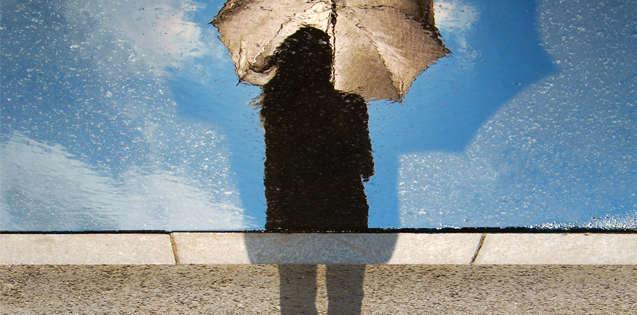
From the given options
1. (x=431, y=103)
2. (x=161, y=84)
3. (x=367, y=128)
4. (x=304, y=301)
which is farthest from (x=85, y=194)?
(x=431, y=103)

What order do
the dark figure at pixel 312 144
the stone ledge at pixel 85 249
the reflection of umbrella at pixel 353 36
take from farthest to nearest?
the stone ledge at pixel 85 249 < the dark figure at pixel 312 144 < the reflection of umbrella at pixel 353 36

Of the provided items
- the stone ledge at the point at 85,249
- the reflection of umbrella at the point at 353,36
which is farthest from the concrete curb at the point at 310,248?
the reflection of umbrella at the point at 353,36

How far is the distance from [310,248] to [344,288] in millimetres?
386

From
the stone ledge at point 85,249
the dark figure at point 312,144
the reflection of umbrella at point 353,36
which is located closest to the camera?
the reflection of umbrella at point 353,36

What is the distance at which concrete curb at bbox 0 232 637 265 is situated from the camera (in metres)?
2.20

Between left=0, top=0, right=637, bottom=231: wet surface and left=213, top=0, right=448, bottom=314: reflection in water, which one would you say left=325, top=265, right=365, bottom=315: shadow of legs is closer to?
left=213, top=0, right=448, bottom=314: reflection in water

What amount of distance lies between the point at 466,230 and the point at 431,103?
939 millimetres

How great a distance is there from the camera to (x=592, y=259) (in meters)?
2.30

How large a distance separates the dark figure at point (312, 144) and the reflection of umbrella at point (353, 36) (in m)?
0.06

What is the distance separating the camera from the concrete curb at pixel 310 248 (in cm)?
220

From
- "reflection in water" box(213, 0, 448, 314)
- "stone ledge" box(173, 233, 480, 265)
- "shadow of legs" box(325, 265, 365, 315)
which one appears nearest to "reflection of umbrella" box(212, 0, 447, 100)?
"reflection in water" box(213, 0, 448, 314)

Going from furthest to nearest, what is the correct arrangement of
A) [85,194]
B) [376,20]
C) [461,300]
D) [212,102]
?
[461,300] < [85,194] < [212,102] < [376,20]

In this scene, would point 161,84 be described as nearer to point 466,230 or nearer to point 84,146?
point 84,146

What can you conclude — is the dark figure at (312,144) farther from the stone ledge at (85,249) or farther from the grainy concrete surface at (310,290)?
the stone ledge at (85,249)
